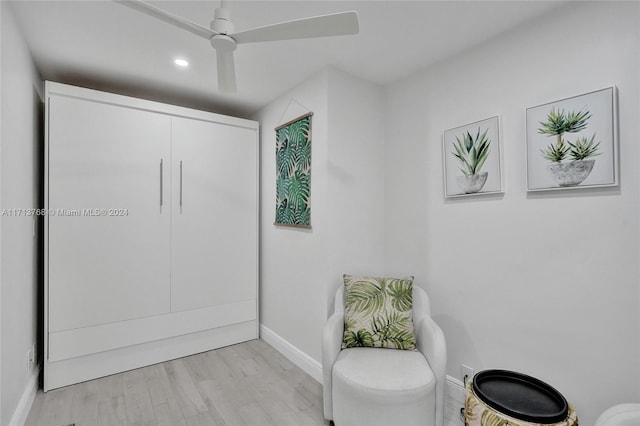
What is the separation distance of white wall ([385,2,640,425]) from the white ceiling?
0.24 metres

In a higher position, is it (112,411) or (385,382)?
(385,382)

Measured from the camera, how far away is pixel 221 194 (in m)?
3.10

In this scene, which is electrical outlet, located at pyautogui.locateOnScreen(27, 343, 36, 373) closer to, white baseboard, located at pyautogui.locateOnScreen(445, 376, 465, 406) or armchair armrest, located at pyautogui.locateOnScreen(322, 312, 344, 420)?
armchair armrest, located at pyautogui.locateOnScreen(322, 312, 344, 420)

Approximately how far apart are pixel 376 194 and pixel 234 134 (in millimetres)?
1582

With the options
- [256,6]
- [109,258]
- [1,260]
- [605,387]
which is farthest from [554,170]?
[109,258]

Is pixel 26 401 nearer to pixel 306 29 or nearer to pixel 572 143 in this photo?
pixel 306 29

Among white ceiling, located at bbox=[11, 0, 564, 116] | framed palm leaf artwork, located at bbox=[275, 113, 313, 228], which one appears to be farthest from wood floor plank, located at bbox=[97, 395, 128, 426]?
white ceiling, located at bbox=[11, 0, 564, 116]

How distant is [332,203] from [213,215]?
1.29 metres

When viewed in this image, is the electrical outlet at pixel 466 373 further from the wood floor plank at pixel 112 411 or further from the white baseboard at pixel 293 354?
the wood floor plank at pixel 112 411

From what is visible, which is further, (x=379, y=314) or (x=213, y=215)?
(x=213, y=215)

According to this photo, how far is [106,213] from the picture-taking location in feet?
8.34

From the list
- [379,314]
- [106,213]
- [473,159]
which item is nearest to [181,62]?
[106,213]

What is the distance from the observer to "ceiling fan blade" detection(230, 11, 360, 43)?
1232 mm

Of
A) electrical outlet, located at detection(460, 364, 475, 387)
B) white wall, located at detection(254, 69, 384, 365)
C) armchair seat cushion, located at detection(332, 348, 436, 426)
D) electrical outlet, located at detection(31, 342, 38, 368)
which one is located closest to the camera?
armchair seat cushion, located at detection(332, 348, 436, 426)
